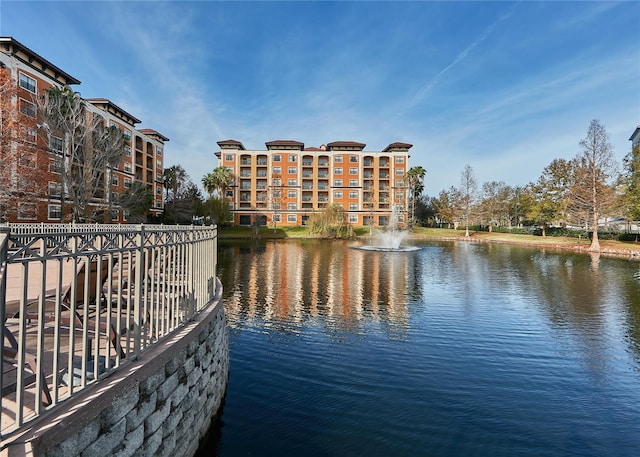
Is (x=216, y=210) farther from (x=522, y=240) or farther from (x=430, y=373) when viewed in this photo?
(x=430, y=373)

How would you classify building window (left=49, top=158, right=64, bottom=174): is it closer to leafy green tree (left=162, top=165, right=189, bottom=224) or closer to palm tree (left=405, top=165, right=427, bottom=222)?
leafy green tree (left=162, top=165, right=189, bottom=224)

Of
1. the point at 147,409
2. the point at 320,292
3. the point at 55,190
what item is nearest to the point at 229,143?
the point at 55,190

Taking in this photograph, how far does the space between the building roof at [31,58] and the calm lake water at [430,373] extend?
35.2 metres

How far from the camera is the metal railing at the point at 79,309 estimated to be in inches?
113

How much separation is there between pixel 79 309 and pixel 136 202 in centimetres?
4114

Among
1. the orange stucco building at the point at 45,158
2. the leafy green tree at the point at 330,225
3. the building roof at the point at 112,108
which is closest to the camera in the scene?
the orange stucco building at the point at 45,158

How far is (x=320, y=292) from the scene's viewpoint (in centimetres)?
1658

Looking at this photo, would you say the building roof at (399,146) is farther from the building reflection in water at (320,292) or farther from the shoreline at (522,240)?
the building reflection in water at (320,292)

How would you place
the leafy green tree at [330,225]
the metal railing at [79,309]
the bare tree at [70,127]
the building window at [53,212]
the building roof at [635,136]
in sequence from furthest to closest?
the building roof at [635,136] < the leafy green tree at [330,225] < the building window at [53,212] < the bare tree at [70,127] < the metal railing at [79,309]

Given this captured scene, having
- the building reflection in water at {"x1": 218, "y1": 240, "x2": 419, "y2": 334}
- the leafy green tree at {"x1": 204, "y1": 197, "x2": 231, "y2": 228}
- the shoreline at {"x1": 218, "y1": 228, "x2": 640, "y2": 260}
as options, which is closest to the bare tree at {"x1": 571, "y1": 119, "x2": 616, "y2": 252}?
the shoreline at {"x1": 218, "y1": 228, "x2": 640, "y2": 260}

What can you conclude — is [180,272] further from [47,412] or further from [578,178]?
[578,178]

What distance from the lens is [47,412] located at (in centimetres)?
306

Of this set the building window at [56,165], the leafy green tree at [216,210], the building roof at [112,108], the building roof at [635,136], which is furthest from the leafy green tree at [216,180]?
the building roof at [635,136]

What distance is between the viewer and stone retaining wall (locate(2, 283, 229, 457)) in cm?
294
